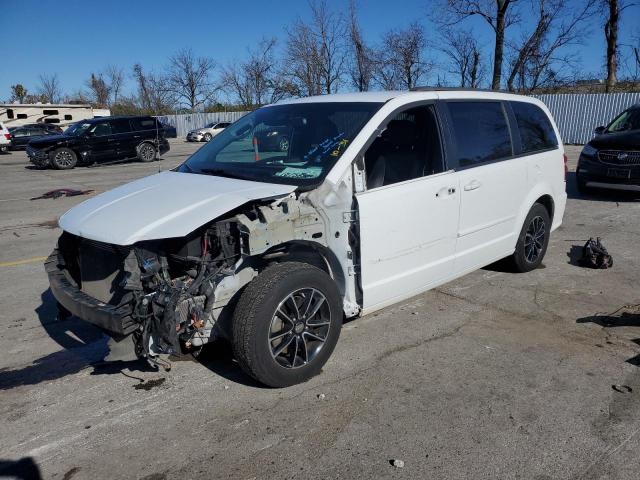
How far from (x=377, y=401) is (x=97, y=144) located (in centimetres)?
1949

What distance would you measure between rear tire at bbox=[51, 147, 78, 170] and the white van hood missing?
17383 mm

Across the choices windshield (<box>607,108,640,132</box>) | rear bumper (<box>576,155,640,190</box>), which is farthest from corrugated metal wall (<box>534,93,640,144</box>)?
rear bumper (<box>576,155,640,190</box>)

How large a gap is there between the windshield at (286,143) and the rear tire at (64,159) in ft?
55.4

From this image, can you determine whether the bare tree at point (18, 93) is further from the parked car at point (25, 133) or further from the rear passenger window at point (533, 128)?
the rear passenger window at point (533, 128)

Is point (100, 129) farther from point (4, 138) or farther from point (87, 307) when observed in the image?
point (87, 307)

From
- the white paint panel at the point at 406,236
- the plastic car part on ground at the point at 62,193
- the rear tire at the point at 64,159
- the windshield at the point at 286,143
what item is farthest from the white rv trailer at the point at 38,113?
the white paint panel at the point at 406,236

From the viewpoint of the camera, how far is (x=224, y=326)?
327 cm

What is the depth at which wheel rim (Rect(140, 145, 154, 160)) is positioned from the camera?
21.3 metres

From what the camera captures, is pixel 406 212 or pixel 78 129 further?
pixel 78 129

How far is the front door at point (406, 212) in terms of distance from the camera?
3.66 m

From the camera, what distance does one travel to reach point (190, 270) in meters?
3.25

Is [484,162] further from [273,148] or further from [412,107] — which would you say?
[273,148]

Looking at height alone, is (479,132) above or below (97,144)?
below

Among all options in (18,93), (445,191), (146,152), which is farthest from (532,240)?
(18,93)
